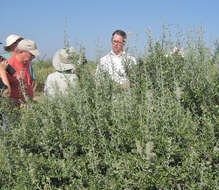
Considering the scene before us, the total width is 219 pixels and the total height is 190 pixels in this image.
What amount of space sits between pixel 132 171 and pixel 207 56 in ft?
7.08

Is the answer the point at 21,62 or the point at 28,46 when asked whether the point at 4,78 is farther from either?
the point at 28,46

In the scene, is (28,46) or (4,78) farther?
(28,46)

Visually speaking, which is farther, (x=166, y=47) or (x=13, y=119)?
(x=166, y=47)

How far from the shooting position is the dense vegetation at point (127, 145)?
1.91m

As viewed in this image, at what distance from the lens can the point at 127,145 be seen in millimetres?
2346

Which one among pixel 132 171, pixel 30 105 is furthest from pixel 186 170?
pixel 30 105

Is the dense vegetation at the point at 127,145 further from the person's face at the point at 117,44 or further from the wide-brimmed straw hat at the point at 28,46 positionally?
the person's face at the point at 117,44

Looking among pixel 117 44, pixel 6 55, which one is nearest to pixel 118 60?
pixel 117 44

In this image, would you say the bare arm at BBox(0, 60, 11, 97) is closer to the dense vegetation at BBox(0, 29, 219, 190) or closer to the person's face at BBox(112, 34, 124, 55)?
the dense vegetation at BBox(0, 29, 219, 190)

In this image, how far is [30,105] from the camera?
292 cm

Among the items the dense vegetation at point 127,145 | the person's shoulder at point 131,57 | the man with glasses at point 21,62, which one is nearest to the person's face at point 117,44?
the person's shoulder at point 131,57

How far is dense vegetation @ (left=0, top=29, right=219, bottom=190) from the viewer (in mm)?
1910

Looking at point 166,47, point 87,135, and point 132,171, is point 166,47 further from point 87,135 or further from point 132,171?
point 132,171

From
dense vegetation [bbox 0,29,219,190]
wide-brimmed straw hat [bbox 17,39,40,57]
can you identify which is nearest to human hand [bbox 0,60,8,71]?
wide-brimmed straw hat [bbox 17,39,40,57]
